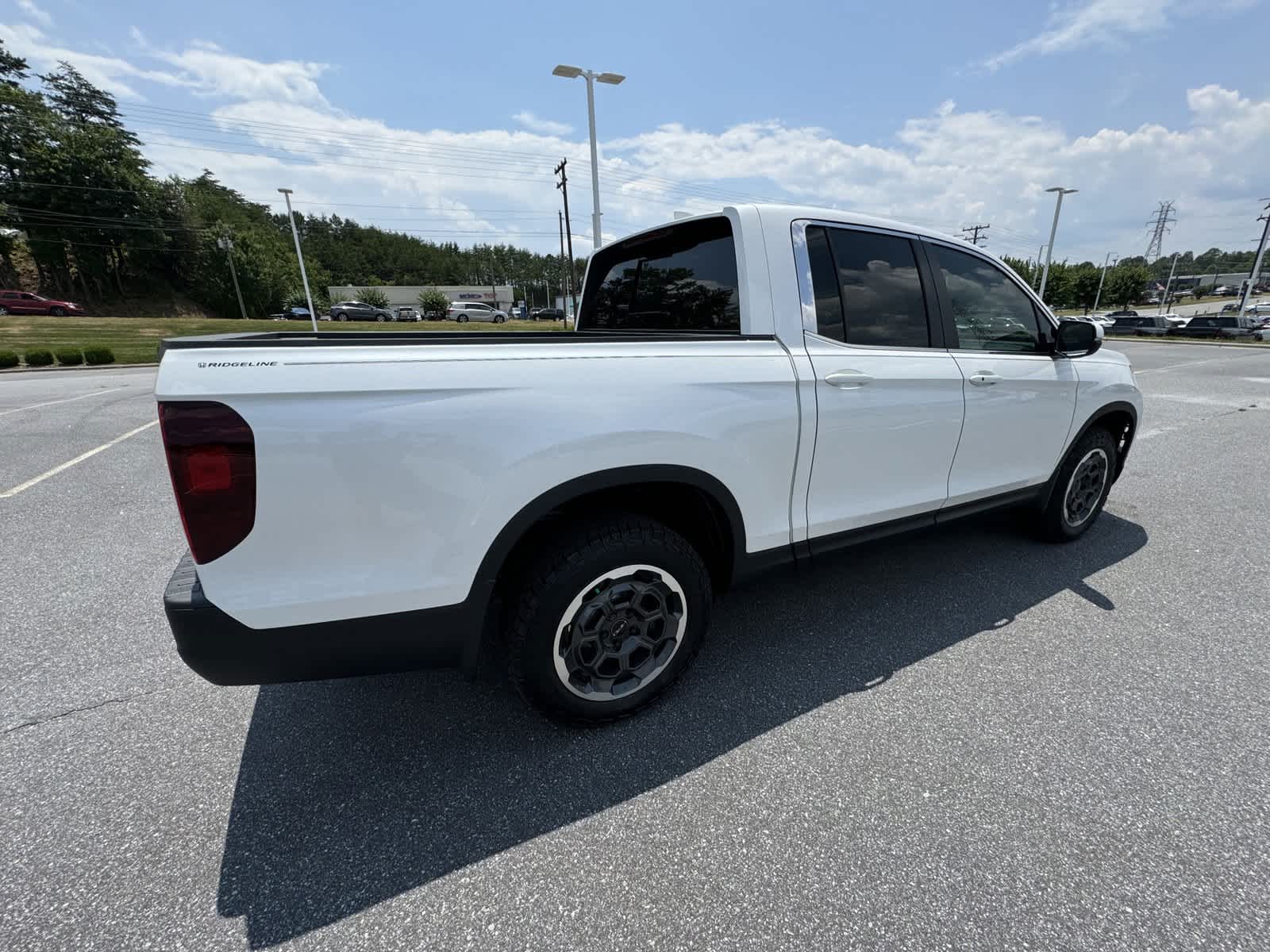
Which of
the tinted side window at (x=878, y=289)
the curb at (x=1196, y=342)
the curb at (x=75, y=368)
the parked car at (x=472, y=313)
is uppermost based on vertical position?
the parked car at (x=472, y=313)

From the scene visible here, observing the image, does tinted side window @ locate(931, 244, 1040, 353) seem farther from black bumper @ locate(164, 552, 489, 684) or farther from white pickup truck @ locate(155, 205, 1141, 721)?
black bumper @ locate(164, 552, 489, 684)

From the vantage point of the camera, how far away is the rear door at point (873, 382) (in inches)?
90.7

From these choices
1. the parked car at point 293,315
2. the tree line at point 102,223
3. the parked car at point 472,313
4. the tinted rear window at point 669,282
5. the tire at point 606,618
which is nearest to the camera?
the tire at point 606,618

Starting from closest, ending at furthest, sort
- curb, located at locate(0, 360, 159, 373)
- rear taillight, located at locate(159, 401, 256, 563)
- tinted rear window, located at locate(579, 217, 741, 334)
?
1. rear taillight, located at locate(159, 401, 256, 563)
2. tinted rear window, located at locate(579, 217, 741, 334)
3. curb, located at locate(0, 360, 159, 373)

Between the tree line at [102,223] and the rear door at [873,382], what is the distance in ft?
131

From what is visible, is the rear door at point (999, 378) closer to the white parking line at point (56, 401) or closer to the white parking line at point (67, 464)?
the white parking line at point (67, 464)

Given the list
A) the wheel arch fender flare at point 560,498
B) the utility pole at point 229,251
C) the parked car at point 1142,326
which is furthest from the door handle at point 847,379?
the utility pole at point 229,251

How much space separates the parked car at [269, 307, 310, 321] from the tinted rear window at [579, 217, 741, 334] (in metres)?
55.7

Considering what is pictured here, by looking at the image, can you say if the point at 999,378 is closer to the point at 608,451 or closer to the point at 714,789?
the point at 608,451

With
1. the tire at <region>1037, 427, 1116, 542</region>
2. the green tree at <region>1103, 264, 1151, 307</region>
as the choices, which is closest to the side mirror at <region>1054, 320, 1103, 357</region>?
the tire at <region>1037, 427, 1116, 542</region>

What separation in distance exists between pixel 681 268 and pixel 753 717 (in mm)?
2038

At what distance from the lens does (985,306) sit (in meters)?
3.00

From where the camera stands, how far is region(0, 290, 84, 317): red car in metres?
34.3

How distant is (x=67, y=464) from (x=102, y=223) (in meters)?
60.9
